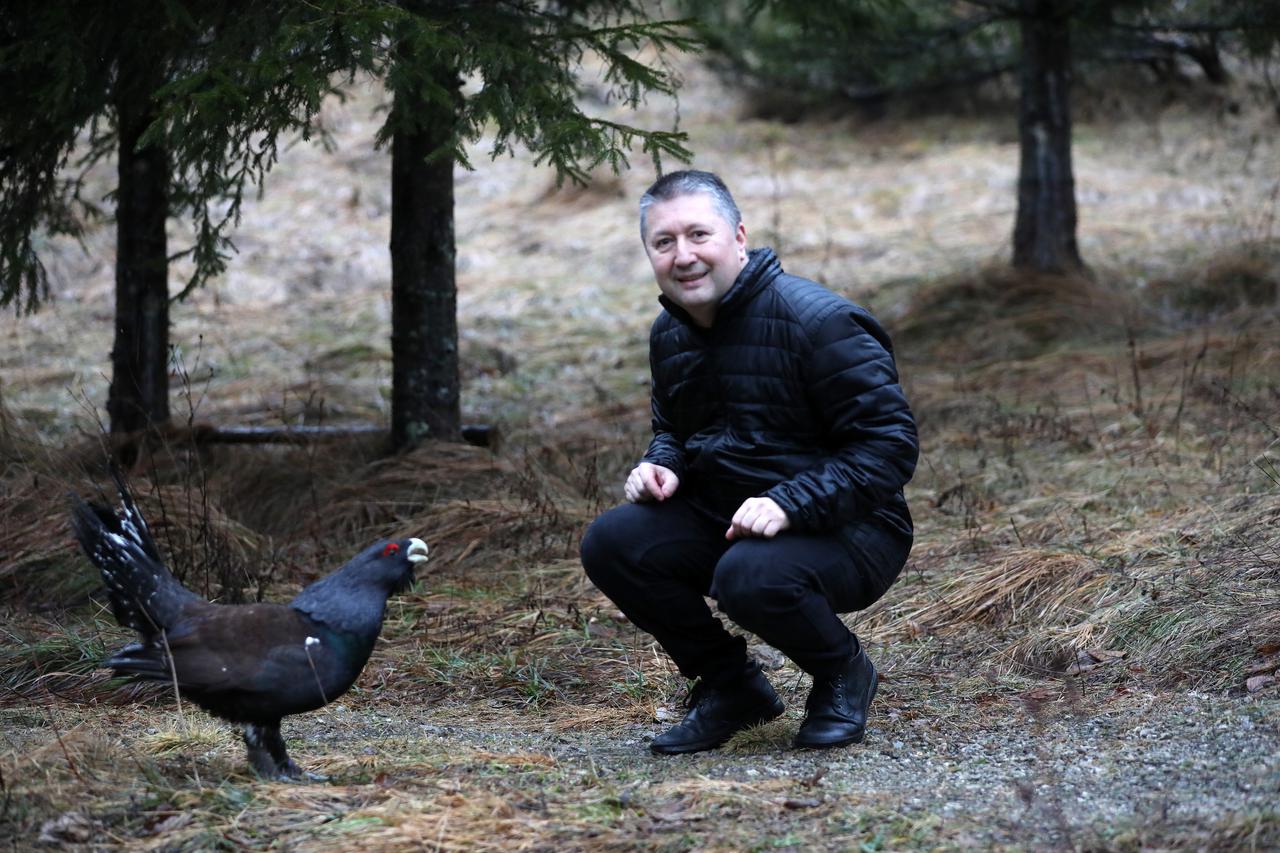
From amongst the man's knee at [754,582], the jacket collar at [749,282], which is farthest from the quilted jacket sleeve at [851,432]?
the jacket collar at [749,282]

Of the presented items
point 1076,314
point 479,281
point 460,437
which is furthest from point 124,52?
point 479,281

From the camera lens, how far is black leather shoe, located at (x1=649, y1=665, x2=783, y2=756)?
156 inches

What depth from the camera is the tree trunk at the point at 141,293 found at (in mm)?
7086

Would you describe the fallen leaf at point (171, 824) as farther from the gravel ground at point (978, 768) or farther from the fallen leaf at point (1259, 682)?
the fallen leaf at point (1259, 682)

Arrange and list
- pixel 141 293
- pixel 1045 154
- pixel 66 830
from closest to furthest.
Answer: pixel 66 830 → pixel 141 293 → pixel 1045 154

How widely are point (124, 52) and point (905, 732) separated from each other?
4398 mm

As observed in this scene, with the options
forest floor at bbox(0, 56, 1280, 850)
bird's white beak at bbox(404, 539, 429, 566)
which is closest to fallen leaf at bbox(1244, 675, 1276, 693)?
forest floor at bbox(0, 56, 1280, 850)

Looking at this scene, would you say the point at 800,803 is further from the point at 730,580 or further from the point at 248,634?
the point at 248,634

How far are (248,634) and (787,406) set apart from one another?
1.63m

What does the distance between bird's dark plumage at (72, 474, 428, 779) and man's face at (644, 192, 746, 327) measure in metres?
1.06

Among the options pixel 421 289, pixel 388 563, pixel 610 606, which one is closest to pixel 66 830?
pixel 388 563

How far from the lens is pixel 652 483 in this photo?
3.83 meters

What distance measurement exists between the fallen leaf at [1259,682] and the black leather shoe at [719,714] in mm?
1503

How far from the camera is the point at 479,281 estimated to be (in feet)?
44.7
